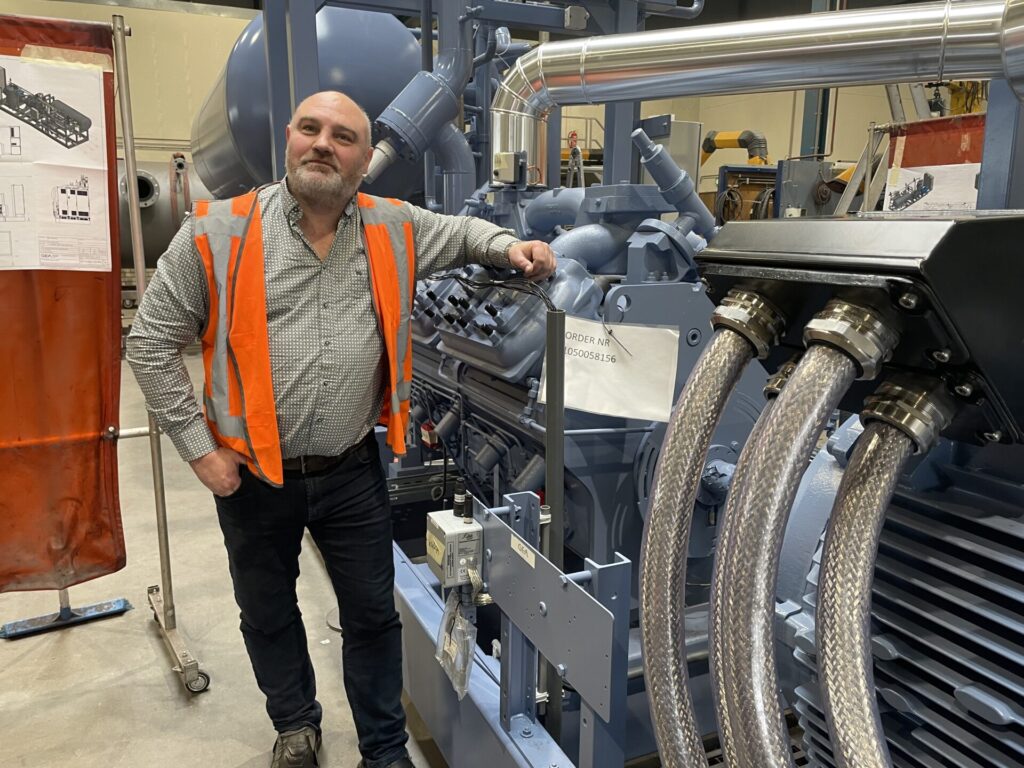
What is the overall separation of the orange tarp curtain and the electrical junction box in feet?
4.12

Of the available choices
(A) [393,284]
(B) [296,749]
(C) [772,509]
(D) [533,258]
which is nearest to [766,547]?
(C) [772,509]

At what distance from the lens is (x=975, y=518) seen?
693mm

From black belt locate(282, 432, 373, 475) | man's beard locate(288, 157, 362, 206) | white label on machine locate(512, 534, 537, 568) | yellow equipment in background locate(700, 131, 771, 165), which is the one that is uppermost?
yellow equipment in background locate(700, 131, 771, 165)

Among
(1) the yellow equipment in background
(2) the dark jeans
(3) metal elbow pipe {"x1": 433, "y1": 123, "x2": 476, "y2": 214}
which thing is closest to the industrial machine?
(2) the dark jeans

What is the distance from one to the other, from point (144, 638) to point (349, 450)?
1.32 metres

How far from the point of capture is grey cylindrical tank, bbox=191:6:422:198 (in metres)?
3.45

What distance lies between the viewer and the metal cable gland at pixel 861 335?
2.11 ft

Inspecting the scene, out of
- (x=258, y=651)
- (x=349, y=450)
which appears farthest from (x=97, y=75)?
(x=258, y=651)

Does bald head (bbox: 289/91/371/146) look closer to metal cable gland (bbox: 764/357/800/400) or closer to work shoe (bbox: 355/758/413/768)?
metal cable gland (bbox: 764/357/800/400)

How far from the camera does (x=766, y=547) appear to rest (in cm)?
→ 65

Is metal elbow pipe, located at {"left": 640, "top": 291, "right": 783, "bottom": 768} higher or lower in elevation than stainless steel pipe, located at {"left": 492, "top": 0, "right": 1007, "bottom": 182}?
lower

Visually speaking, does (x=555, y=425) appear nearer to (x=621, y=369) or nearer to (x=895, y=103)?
(x=621, y=369)

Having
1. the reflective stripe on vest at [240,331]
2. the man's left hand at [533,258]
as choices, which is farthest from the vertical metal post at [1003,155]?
the reflective stripe on vest at [240,331]

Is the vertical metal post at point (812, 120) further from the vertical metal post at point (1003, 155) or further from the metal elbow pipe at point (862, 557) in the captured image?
the metal elbow pipe at point (862, 557)
